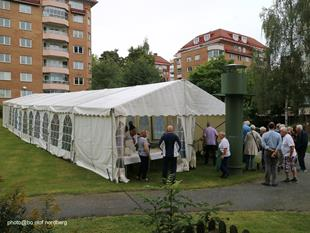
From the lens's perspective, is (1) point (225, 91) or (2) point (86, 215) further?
(1) point (225, 91)

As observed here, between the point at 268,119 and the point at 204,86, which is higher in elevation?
the point at 204,86

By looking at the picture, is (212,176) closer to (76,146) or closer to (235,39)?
(76,146)

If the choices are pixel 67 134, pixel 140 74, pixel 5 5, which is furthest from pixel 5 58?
pixel 67 134

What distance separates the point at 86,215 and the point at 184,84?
23.4ft

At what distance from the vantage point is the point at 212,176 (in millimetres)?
12148

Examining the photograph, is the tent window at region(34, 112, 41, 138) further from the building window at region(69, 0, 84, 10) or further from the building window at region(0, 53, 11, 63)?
the building window at region(69, 0, 84, 10)

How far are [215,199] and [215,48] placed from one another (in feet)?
219

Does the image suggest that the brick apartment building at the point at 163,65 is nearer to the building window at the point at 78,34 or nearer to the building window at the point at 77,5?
the building window at the point at 77,5

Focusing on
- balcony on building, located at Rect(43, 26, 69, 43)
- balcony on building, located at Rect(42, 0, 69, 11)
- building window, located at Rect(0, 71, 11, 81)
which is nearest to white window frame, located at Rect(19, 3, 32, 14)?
balcony on building, located at Rect(42, 0, 69, 11)

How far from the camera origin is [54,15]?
58906 millimetres

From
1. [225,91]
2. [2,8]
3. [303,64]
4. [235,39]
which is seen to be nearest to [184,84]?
[225,91]

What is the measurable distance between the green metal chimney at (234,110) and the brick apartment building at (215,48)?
59.3 m

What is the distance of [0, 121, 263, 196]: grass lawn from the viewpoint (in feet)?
33.4

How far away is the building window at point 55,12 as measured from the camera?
58.3 m
